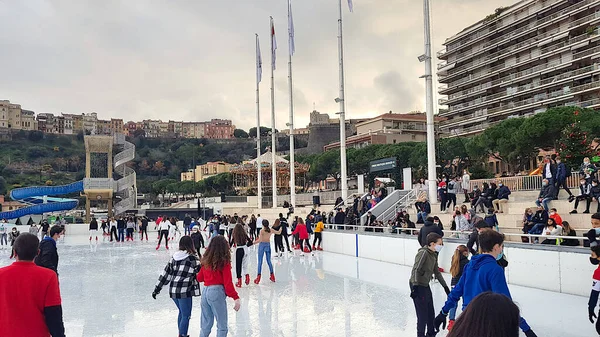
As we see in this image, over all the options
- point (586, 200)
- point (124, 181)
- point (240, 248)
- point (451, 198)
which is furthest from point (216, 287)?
point (124, 181)

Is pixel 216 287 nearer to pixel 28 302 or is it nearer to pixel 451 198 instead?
pixel 28 302

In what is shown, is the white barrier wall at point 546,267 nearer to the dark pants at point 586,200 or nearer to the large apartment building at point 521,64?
the dark pants at point 586,200

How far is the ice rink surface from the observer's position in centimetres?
720

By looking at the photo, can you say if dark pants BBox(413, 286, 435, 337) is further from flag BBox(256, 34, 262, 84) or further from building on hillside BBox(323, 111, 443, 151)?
building on hillside BBox(323, 111, 443, 151)

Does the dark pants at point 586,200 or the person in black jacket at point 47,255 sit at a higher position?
the dark pants at point 586,200

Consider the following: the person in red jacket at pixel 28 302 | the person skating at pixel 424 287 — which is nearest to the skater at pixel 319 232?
the person skating at pixel 424 287

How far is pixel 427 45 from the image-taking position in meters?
18.6

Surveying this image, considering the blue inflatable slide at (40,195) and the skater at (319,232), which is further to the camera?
the blue inflatable slide at (40,195)

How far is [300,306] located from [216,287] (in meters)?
3.74

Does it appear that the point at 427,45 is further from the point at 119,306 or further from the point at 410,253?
the point at 119,306

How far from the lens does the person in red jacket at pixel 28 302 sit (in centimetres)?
337

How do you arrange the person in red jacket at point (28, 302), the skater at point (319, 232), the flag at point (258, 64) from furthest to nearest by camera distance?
the flag at point (258, 64), the skater at point (319, 232), the person in red jacket at point (28, 302)

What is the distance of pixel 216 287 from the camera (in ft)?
17.8

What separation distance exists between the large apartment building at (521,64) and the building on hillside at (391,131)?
29.2ft
